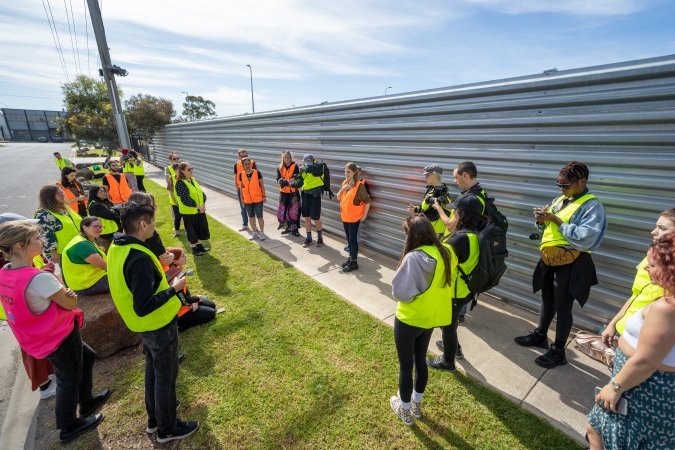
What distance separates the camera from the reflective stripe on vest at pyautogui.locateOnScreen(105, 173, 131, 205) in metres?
6.31

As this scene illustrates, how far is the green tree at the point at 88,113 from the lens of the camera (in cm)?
2217

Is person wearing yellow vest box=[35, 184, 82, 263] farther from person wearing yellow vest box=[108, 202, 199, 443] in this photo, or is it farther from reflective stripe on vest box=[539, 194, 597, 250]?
reflective stripe on vest box=[539, 194, 597, 250]

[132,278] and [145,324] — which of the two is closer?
[132,278]

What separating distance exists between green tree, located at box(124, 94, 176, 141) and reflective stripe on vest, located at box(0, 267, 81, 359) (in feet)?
67.2

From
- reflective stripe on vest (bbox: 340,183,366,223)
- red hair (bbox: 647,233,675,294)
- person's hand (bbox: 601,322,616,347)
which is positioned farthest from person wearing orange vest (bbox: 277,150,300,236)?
red hair (bbox: 647,233,675,294)

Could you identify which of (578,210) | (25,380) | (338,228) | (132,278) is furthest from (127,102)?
(578,210)

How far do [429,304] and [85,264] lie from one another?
11.5 feet

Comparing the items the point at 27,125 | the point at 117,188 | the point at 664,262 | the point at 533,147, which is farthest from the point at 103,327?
the point at 27,125

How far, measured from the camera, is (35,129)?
8356 cm

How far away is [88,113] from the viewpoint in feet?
77.7

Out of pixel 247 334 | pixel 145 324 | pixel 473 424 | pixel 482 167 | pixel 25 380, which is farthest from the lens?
pixel 482 167

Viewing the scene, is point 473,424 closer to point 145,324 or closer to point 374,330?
point 374,330

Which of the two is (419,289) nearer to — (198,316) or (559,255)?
(559,255)

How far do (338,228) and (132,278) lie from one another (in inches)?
208
